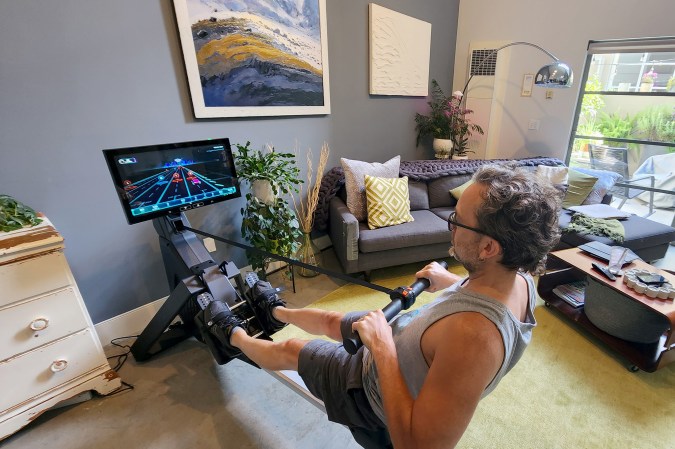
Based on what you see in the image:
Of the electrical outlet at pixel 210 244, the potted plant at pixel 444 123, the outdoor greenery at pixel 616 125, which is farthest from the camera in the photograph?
the potted plant at pixel 444 123

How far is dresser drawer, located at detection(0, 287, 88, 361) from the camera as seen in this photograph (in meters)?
1.23

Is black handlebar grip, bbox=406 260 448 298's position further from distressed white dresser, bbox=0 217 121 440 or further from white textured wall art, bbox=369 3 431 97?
white textured wall art, bbox=369 3 431 97

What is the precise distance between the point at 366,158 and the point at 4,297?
2730mm

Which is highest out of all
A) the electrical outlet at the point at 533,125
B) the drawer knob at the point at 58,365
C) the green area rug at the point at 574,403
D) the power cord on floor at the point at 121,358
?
the electrical outlet at the point at 533,125

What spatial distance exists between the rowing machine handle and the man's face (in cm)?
23

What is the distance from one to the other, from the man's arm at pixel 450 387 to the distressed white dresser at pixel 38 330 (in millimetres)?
1440

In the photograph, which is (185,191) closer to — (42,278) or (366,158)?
(42,278)

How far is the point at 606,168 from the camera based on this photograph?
132 inches

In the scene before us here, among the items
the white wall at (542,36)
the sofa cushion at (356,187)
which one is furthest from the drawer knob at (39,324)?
the white wall at (542,36)

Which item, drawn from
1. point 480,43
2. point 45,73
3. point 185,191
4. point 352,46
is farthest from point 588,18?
point 45,73

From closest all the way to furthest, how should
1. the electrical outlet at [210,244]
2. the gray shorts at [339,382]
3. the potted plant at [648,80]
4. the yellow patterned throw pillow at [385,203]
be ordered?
1. the gray shorts at [339,382]
2. the electrical outlet at [210,244]
3. the yellow patterned throw pillow at [385,203]
4. the potted plant at [648,80]

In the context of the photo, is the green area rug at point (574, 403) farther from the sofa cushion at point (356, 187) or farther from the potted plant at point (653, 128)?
the potted plant at point (653, 128)

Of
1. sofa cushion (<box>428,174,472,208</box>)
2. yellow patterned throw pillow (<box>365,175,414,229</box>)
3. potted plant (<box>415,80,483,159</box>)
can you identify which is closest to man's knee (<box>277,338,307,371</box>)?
yellow patterned throw pillow (<box>365,175,414,229</box>)

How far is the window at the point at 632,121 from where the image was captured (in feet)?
9.49
